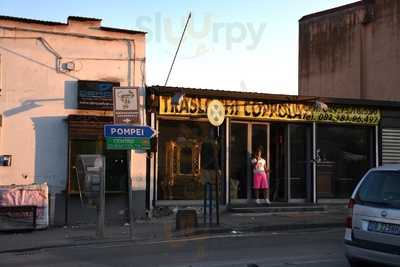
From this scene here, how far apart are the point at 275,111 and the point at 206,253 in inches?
354

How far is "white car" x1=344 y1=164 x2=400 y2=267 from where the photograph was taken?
8672 mm

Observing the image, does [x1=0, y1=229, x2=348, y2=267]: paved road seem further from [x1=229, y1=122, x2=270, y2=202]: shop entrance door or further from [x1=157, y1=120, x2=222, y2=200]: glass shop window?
[x1=229, y1=122, x2=270, y2=202]: shop entrance door

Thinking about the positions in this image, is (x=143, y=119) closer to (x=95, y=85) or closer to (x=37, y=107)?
(x=95, y=85)

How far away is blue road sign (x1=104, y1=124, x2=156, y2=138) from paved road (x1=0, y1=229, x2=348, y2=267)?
2416 mm

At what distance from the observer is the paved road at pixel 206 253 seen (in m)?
10.6

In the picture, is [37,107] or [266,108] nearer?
[37,107]

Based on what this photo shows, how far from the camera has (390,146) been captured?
21766mm

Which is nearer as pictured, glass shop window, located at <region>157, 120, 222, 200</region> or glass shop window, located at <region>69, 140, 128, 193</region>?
glass shop window, located at <region>69, 140, 128, 193</region>

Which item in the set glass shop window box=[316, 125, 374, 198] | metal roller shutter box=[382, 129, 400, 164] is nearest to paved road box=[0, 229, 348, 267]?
glass shop window box=[316, 125, 374, 198]

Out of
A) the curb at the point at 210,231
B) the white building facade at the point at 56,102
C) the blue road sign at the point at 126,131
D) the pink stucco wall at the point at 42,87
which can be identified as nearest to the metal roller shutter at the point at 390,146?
the curb at the point at 210,231

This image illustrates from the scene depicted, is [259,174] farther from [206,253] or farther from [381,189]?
[381,189]

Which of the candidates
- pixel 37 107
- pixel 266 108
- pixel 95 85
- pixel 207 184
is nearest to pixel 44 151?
pixel 37 107

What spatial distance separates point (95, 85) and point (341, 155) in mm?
8772

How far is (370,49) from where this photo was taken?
30.3 metres
